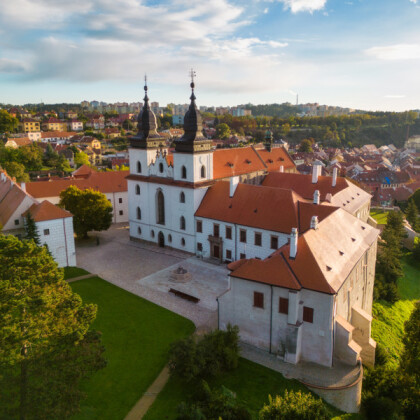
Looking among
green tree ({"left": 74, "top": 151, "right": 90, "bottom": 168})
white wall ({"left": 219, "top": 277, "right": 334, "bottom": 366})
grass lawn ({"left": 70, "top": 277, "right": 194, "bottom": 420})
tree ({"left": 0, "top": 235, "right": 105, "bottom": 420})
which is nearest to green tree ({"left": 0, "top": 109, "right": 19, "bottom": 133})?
green tree ({"left": 74, "top": 151, "right": 90, "bottom": 168})

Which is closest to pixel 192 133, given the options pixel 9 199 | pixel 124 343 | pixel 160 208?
pixel 160 208

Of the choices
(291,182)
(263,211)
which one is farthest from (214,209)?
(291,182)

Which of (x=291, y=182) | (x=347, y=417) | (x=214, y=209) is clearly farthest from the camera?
(x=291, y=182)

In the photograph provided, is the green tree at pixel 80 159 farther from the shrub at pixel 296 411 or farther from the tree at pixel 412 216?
the shrub at pixel 296 411

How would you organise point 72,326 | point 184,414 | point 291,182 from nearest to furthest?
1. point 72,326
2. point 184,414
3. point 291,182

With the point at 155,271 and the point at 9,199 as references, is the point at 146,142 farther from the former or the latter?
the point at 9,199

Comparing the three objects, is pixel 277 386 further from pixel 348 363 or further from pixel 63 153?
pixel 63 153

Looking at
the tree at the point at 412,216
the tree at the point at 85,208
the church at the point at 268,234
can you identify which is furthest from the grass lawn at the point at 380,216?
the tree at the point at 85,208

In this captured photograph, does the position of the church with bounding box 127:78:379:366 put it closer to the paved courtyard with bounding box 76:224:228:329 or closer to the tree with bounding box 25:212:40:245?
the paved courtyard with bounding box 76:224:228:329
